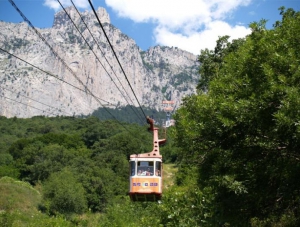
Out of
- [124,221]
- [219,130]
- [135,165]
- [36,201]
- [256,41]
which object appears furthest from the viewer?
[36,201]

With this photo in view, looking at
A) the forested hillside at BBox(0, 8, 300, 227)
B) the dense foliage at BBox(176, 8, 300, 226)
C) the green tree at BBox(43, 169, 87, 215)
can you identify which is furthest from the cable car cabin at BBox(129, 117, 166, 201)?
the green tree at BBox(43, 169, 87, 215)

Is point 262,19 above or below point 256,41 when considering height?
above

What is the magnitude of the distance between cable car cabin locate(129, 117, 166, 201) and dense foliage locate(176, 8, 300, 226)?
20.3 ft

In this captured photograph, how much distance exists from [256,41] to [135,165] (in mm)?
9900

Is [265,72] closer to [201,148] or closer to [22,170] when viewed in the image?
[201,148]

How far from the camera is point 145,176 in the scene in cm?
2069

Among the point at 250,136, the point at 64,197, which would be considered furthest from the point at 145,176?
the point at 64,197

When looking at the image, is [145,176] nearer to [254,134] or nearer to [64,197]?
[254,134]

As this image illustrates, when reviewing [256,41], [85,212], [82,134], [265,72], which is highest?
[82,134]

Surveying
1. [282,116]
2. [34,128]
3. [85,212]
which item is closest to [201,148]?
[282,116]

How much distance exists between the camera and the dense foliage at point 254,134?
11.7m

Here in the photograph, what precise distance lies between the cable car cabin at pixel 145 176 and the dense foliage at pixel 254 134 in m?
6.18

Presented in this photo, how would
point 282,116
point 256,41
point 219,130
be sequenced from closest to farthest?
point 282,116 < point 219,130 < point 256,41

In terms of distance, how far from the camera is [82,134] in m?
125
